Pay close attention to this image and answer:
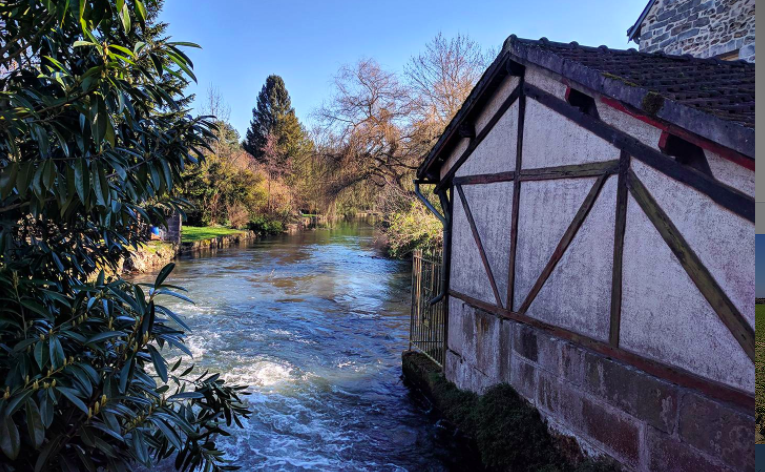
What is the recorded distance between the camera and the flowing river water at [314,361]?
589 centimetres

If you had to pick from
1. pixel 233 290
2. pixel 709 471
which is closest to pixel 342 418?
pixel 709 471

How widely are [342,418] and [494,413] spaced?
2.47 metres

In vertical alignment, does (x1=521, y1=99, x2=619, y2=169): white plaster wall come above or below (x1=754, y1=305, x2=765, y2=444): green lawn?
above

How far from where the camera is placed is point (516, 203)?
5273 mm

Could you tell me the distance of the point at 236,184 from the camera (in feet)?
111

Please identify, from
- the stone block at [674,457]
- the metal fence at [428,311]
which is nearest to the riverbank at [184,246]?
the metal fence at [428,311]

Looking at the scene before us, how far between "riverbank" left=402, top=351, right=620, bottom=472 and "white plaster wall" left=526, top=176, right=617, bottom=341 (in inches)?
42.7

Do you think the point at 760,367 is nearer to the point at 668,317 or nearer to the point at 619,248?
the point at 668,317

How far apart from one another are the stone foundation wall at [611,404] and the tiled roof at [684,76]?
1.93m

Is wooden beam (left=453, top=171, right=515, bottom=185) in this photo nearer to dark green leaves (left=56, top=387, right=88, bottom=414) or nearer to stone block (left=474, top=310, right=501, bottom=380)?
stone block (left=474, top=310, right=501, bottom=380)

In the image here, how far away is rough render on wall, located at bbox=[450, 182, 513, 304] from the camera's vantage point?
5.57 m

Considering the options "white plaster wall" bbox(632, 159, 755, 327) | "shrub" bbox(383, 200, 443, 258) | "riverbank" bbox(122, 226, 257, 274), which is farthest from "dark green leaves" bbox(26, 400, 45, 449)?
"shrub" bbox(383, 200, 443, 258)

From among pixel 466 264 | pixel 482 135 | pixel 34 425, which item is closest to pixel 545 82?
pixel 482 135

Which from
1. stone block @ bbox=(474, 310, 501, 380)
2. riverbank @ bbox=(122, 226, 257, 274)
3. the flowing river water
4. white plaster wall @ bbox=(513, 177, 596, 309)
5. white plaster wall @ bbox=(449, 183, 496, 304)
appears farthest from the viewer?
riverbank @ bbox=(122, 226, 257, 274)
